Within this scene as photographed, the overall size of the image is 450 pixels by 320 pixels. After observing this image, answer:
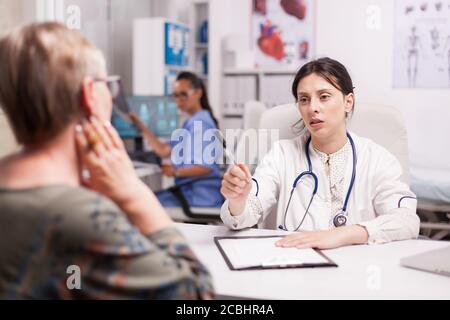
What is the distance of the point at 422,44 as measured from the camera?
14.1 ft

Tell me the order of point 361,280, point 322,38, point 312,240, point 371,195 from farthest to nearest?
point 322,38 < point 371,195 < point 312,240 < point 361,280

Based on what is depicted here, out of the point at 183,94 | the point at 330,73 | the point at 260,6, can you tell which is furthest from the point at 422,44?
the point at 330,73

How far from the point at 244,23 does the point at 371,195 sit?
3927 mm

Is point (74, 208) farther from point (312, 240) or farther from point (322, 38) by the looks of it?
point (322, 38)

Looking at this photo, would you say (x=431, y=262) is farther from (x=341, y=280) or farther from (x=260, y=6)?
(x=260, y=6)

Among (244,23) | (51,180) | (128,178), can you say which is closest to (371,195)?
(128,178)

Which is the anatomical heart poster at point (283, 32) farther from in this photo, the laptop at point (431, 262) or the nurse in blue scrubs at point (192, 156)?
the laptop at point (431, 262)

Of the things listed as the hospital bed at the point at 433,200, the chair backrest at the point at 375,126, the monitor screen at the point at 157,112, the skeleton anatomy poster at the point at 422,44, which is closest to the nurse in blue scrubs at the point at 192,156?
the monitor screen at the point at 157,112

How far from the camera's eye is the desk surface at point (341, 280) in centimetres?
97

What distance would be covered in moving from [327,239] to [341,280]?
0.77 ft

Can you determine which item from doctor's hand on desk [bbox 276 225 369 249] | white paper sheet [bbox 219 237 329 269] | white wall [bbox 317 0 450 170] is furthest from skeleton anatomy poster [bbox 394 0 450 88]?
white paper sheet [bbox 219 237 329 269]

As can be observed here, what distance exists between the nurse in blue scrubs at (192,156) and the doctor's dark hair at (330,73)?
0.93 m

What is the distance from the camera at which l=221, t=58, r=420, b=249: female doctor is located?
1633 millimetres
